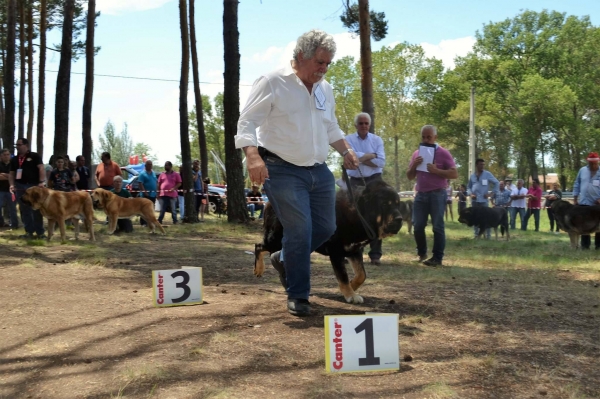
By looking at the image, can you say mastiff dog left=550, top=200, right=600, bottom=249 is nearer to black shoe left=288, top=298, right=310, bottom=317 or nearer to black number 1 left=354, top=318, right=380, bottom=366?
black shoe left=288, top=298, right=310, bottom=317

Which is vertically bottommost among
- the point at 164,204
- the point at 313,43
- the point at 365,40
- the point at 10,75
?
the point at 164,204

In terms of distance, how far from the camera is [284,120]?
5031 millimetres

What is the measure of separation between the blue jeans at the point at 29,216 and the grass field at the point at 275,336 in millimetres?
5115

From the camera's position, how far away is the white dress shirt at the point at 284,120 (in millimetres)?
4922

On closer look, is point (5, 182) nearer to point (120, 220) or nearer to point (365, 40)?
point (120, 220)

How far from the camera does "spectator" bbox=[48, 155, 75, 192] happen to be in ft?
49.8

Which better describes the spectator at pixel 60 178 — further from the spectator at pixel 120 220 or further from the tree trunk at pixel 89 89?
the tree trunk at pixel 89 89

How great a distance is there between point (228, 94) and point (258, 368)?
13597mm

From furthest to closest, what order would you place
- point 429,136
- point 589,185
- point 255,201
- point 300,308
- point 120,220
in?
point 255,201
point 120,220
point 589,185
point 429,136
point 300,308

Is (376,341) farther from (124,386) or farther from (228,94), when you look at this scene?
(228,94)

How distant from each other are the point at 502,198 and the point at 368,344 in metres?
19.0

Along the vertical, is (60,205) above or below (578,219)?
above

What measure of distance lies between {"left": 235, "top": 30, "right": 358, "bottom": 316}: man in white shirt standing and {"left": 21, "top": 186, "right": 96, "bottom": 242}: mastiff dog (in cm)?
916

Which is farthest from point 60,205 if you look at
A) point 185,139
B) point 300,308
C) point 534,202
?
point 534,202
